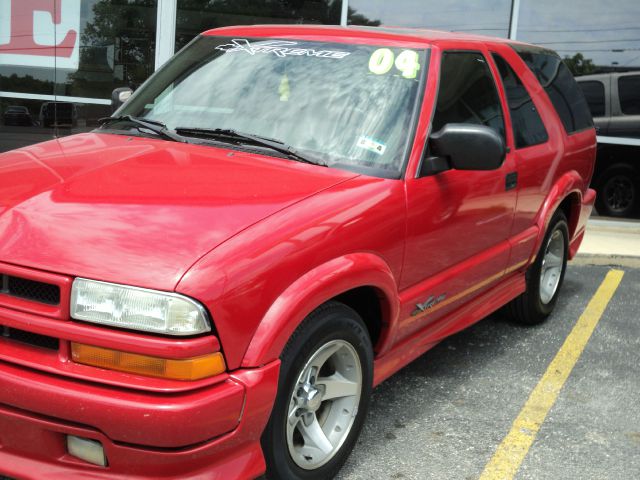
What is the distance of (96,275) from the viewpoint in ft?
8.11

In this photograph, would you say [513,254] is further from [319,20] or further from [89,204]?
[319,20]

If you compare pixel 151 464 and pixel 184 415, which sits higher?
pixel 184 415

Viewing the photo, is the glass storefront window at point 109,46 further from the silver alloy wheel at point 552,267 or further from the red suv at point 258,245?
the silver alloy wheel at point 552,267

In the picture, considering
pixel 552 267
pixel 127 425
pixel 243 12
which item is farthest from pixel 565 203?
pixel 243 12

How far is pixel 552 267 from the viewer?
5488 millimetres

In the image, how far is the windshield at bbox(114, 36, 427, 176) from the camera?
3504 mm

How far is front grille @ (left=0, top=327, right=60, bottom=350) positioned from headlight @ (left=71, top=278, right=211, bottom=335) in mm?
171

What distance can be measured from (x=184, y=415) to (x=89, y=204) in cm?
88

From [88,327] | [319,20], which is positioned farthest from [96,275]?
[319,20]

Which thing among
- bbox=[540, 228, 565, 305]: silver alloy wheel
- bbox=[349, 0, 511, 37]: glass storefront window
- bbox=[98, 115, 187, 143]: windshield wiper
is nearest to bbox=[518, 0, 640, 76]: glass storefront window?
bbox=[349, 0, 511, 37]: glass storefront window

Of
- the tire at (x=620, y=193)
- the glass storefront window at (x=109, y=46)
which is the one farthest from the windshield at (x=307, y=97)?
the tire at (x=620, y=193)

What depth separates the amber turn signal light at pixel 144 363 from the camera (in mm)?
2441

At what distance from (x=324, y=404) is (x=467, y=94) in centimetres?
181

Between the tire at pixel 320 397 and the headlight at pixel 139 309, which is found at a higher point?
the headlight at pixel 139 309
